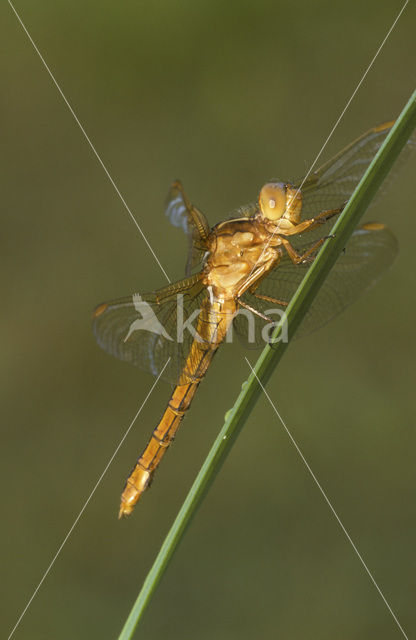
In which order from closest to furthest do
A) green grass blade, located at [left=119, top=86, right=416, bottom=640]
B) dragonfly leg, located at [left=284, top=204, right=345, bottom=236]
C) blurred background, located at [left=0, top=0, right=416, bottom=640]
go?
green grass blade, located at [left=119, top=86, right=416, bottom=640], dragonfly leg, located at [left=284, top=204, right=345, bottom=236], blurred background, located at [left=0, top=0, right=416, bottom=640]

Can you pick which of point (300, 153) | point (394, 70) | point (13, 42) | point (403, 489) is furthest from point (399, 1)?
point (403, 489)

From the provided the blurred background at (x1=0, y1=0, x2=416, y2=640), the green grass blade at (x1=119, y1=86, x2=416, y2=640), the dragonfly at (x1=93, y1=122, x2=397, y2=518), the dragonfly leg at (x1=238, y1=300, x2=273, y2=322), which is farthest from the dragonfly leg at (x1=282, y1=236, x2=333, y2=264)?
the blurred background at (x1=0, y1=0, x2=416, y2=640)

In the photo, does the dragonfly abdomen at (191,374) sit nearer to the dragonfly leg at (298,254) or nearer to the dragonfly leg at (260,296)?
the dragonfly leg at (260,296)

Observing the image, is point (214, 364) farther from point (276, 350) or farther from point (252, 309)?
point (276, 350)

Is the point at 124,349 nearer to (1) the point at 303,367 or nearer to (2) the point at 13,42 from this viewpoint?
(1) the point at 303,367

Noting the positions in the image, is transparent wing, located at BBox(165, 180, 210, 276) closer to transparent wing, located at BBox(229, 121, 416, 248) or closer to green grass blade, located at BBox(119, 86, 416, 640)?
transparent wing, located at BBox(229, 121, 416, 248)

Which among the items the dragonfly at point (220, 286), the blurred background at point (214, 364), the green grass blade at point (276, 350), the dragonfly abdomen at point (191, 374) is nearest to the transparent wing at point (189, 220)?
the dragonfly at point (220, 286)

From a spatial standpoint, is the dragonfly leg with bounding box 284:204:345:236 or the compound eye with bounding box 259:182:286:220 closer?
the dragonfly leg with bounding box 284:204:345:236
